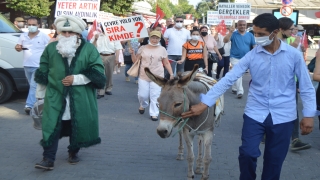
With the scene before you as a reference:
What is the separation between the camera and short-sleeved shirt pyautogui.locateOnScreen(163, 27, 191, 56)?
12562 millimetres

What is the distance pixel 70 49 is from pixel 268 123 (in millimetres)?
2785

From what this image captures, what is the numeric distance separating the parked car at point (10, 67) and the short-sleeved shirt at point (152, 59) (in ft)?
10.6

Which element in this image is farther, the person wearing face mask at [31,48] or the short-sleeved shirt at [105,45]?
the short-sleeved shirt at [105,45]

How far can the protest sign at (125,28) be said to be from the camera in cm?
1101

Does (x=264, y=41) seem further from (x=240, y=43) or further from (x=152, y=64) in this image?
(x=240, y=43)

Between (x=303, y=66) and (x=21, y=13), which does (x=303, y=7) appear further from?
(x=303, y=66)

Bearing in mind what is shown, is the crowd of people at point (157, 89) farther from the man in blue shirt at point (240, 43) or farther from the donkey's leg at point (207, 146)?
the man in blue shirt at point (240, 43)

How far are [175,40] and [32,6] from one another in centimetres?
1721

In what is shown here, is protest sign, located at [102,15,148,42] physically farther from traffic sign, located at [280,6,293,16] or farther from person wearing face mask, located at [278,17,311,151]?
traffic sign, located at [280,6,293,16]

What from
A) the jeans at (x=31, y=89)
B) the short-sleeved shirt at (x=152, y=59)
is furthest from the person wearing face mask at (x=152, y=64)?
the jeans at (x=31, y=89)

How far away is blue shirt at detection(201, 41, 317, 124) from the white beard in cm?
225

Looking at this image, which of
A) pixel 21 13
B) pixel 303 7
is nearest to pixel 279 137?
pixel 21 13

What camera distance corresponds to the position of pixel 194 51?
11.1 metres

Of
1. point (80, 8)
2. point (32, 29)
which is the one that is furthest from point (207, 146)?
point (80, 8)
